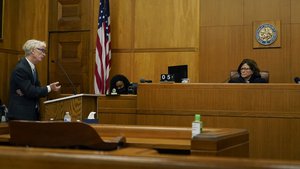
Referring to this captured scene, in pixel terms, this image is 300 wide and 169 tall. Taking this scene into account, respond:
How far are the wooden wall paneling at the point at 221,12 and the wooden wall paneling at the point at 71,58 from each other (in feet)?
7.12

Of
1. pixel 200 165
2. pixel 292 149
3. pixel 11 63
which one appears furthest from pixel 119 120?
pixel 200 165

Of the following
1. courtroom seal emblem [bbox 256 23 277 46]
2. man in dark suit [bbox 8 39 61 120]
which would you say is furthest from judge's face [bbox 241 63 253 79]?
man in dark suit [bbox 8 39 61 120]

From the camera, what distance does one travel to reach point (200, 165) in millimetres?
838

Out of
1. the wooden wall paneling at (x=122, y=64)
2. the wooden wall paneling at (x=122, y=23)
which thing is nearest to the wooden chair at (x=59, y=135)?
the wooden wall paneling at (x=122, y=64)

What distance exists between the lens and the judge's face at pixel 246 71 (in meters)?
5.16

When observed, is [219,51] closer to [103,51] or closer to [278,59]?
[278,59]

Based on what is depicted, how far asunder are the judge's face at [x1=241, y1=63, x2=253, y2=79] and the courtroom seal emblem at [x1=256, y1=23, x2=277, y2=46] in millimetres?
1871

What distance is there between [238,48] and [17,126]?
5600 millimetres

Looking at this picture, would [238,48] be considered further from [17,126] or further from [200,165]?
[200,165]

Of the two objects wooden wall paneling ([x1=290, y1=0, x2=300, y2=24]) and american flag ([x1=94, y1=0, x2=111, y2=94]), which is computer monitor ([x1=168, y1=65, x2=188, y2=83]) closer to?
american flag ([x1=94, y1=0, x2=111, y2=94])

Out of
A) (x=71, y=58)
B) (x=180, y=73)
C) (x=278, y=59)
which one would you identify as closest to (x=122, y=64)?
(x=71, y=58)

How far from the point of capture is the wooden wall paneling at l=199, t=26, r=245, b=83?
23.1 ft

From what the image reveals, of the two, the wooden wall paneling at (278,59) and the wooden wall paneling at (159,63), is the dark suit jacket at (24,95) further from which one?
the wooden wall paneling at (278,59)

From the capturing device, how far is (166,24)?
24.4 feet
